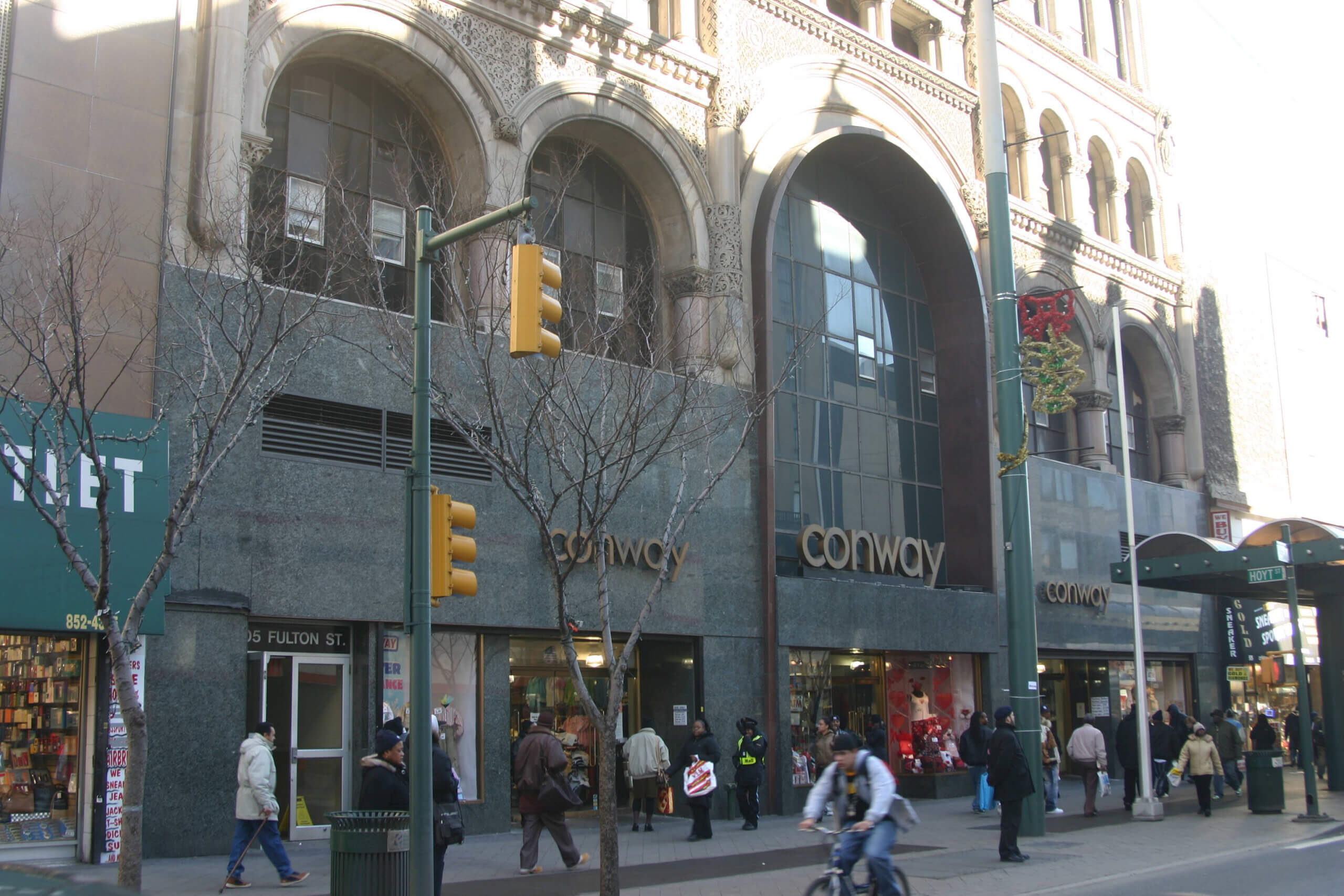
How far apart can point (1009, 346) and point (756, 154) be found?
6916 millimetres

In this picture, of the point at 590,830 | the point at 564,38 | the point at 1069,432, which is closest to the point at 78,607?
the point at 590,830

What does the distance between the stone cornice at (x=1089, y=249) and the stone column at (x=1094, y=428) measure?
3.57 m

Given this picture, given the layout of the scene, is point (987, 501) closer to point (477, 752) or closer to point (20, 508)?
point (477, 752)

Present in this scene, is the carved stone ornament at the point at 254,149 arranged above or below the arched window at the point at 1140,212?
below

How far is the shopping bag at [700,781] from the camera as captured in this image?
17484mm

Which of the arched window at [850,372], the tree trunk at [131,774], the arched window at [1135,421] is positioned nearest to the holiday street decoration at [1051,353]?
the arched window at [850,372]

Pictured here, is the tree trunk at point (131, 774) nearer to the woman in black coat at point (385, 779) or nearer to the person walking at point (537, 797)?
the woman in black coat at point (385, 779)

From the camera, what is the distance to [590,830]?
1900cm

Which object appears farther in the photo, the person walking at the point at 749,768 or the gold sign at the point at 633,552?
the person walking at the point at 749,768

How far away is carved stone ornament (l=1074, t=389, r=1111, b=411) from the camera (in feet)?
104

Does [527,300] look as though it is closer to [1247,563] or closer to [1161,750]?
[1247,563]

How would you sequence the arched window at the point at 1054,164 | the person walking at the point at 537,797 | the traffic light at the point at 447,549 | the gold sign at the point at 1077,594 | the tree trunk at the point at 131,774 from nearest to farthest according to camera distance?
the tree trunk at the point at 131,774
the traffic light at the point at 447,549
the person walking at the point at 537,797
the gold sign at the point at 1077,594
the arched window at the point at 1054,164

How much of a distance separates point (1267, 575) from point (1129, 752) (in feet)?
13.0

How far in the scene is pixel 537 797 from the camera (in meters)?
14.1
